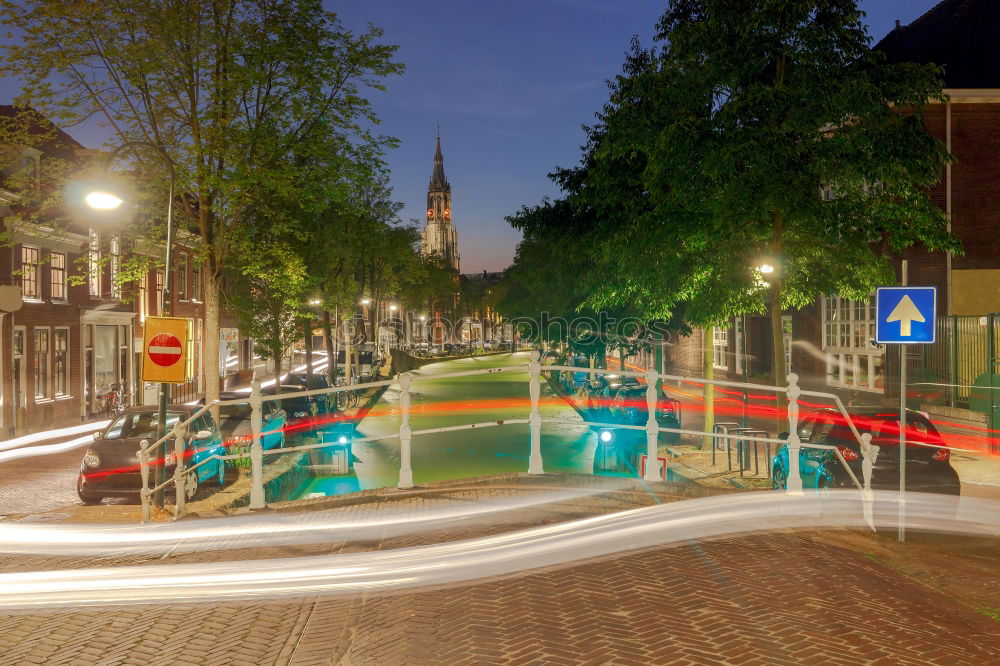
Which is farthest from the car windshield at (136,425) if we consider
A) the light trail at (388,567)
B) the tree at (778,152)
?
the tree at (778,152)

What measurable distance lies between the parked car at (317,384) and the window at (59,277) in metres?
8.60

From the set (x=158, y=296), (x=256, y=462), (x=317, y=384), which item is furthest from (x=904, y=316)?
(x=158, y=296)

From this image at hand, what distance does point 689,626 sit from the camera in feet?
18.5

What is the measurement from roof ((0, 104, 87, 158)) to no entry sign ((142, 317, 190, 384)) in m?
8.90

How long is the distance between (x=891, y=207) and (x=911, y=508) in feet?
17.9

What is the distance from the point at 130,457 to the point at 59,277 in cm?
1750

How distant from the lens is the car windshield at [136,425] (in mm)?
14656

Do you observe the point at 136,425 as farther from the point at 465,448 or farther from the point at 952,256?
the point at 952,256

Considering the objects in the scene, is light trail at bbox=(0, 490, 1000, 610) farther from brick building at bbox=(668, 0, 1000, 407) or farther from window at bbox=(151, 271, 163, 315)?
window at bbox=(151, 271, 163, 315)

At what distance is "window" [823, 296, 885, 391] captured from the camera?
95.8 feet

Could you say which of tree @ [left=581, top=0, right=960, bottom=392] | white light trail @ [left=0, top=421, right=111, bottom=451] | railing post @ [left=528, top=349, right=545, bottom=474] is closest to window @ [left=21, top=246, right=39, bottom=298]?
white light trail @ [left=0, top=421, right=111, bottom=451]

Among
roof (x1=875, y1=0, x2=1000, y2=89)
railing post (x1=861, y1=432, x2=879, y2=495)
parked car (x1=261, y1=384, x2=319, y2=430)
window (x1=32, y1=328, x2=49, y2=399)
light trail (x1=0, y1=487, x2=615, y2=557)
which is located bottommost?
parked car (x1=261, y1=384, x2=319, y2=430)

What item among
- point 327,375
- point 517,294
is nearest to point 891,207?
point 327,375

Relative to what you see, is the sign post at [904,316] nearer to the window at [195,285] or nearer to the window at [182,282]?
the window at [182,282]
